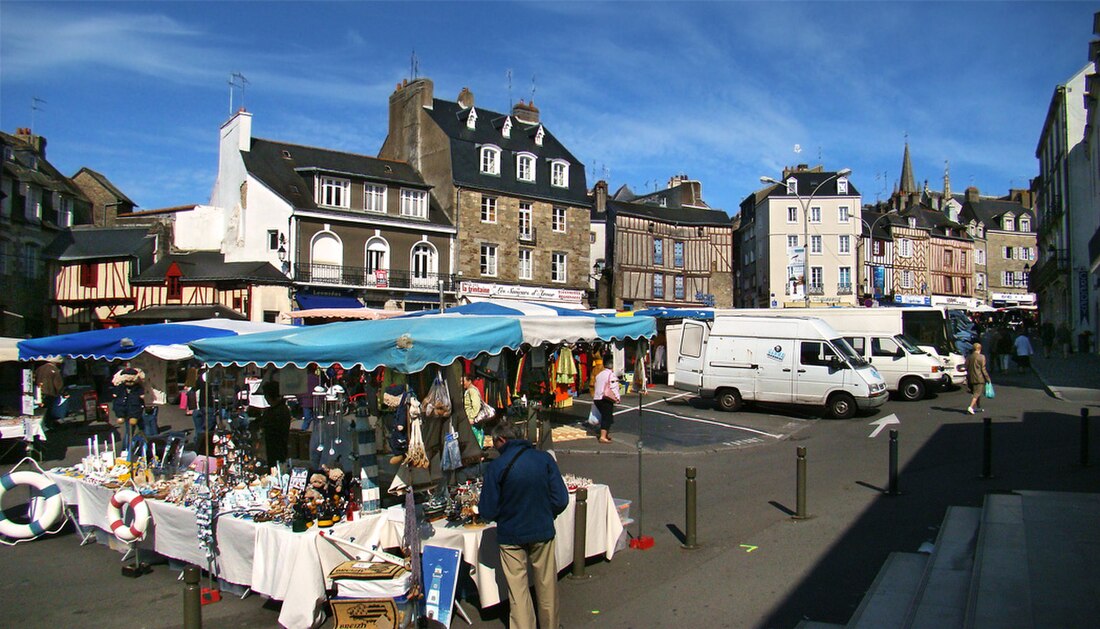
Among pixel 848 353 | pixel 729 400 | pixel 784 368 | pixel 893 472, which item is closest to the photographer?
pixel 893 472

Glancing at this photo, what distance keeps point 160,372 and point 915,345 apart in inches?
858

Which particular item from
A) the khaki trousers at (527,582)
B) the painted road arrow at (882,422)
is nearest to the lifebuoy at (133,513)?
the khaki trousers at (527,582)

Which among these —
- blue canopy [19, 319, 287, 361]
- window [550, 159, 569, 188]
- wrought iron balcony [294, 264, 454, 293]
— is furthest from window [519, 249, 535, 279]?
A: blue canopy [19, 319, 287, 361]

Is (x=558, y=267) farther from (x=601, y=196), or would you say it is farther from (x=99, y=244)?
(x=99, y=244)

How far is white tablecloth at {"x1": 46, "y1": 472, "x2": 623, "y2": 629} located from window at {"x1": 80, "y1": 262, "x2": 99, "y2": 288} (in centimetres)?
2976

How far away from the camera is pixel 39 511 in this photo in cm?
871

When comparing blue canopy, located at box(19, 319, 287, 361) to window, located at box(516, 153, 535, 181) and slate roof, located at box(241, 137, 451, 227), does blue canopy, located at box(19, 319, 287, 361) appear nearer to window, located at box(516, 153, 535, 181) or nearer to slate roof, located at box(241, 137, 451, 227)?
slate roof, located at box(241, 137, 451, 227)

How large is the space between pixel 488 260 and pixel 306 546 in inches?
1246

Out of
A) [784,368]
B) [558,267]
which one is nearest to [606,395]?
[784,368]

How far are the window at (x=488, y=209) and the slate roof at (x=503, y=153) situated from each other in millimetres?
595

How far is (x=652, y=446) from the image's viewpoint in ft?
48.6

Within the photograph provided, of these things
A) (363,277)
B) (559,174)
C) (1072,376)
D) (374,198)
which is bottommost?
(1072,376)

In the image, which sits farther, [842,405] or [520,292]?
[520,292]

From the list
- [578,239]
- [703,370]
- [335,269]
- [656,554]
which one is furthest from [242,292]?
[656,554]
